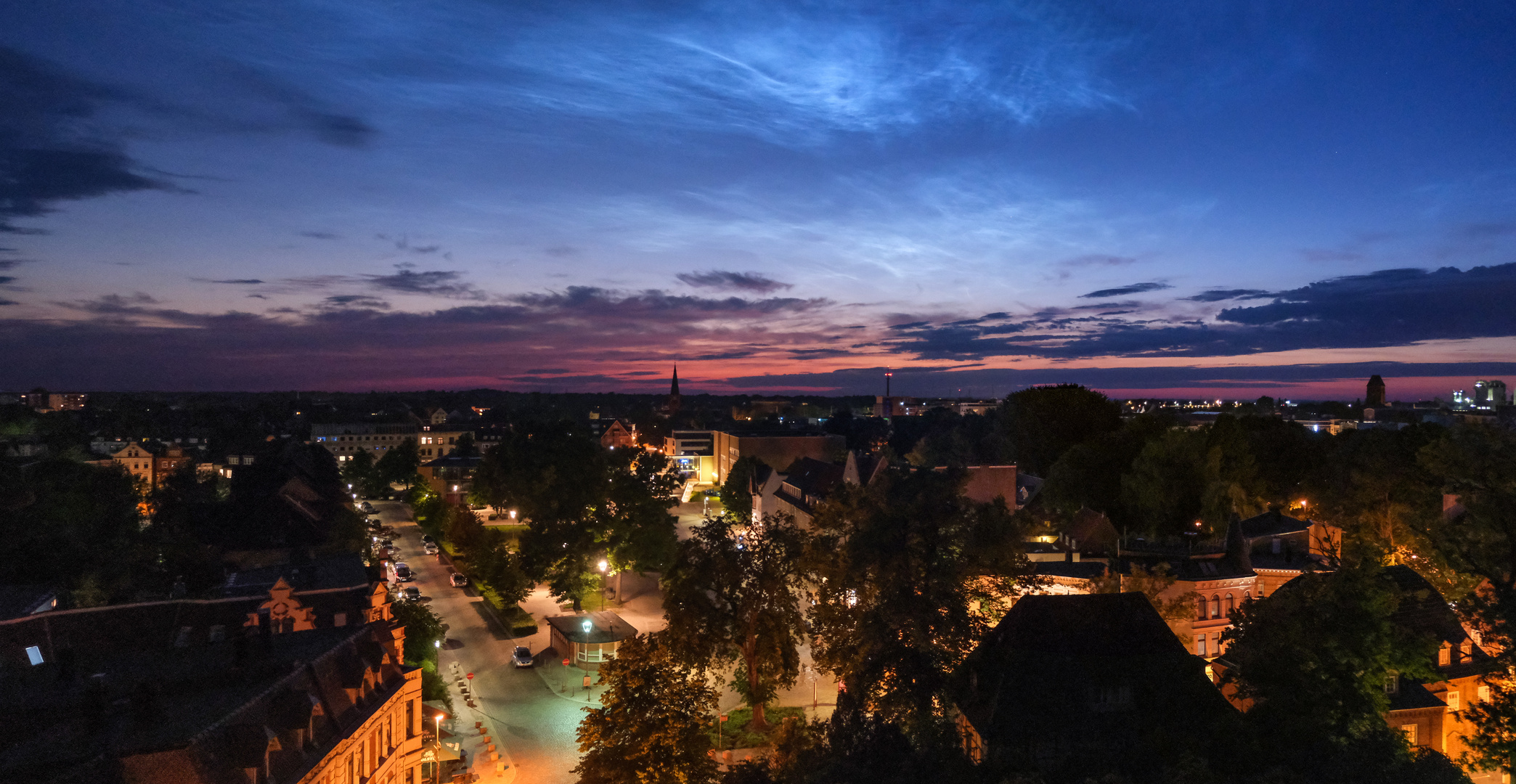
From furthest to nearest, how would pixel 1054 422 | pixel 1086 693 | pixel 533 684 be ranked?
1. pixel 1054 422
2. pixel 533 684
3. pixel 1086 693

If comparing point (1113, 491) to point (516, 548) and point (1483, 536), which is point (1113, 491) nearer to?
point (1483, 536)

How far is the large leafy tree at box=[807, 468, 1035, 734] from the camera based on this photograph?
21109 mm

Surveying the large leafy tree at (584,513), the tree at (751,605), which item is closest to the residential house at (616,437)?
the large leafy tree at (584,513)

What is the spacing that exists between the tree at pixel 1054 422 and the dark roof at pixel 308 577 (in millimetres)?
44206

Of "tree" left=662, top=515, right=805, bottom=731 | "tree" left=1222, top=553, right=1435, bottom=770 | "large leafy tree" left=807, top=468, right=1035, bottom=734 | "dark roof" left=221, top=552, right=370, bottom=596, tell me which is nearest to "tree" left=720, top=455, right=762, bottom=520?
"tree" left=662, top=515, right=805, bottom=731

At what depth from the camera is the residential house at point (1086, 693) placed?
59.9 feet

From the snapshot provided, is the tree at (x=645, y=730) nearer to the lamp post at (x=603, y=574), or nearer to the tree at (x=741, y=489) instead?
the lamp post at (x=603, y=574)

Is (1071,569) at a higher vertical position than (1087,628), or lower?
lower

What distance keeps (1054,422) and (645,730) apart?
4479 centimetres

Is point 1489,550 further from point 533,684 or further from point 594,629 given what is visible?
point 533,684

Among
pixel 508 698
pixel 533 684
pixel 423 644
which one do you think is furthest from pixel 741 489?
pixel 423 644

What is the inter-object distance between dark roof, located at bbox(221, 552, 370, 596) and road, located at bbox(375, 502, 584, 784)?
628 centimetres

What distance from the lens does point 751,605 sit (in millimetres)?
27531

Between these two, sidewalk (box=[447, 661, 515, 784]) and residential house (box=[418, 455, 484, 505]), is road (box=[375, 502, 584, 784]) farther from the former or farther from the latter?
residential house (box=[418, 455, 484, 505])
